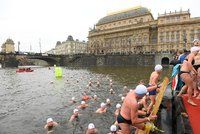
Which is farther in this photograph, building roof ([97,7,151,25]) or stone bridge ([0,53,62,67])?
building roof ([97,7,151,25])

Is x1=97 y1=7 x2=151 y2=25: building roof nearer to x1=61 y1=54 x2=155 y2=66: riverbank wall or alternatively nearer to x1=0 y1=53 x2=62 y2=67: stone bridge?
x1=61 y1=54 x2=155 y2=66: riverbank wall

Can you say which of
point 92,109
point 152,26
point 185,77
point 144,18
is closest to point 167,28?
point 152,26

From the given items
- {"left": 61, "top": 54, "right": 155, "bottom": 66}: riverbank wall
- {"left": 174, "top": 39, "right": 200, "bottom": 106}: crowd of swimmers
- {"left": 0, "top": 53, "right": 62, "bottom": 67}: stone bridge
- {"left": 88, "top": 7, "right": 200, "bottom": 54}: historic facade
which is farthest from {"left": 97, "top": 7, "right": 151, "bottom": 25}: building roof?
{"left": 174, "top": 39, "right": 200, "bottom": 106}: crowd of swimmers

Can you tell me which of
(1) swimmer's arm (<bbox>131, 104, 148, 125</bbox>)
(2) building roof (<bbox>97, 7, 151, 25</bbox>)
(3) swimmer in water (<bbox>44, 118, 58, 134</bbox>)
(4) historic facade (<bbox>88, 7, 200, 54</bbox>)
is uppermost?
(2) building roof (<bbox>97, 7, 151, 25</bbox>)

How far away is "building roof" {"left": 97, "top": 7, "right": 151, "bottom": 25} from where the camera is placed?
131 metres

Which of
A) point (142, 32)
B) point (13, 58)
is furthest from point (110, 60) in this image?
point (13, 58)

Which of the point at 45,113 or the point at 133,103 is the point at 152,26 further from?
the point at 133,103

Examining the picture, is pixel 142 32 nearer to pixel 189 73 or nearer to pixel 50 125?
pixel 50 125

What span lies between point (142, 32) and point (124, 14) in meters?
26.0

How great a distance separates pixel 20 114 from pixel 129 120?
12.6 metres

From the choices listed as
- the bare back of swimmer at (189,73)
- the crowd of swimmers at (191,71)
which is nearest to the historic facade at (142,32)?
the crowd of swimmers at (191,71)

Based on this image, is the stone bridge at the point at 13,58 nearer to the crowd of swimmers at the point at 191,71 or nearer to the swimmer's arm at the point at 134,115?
the crowd of swimmers at the point at 191,71

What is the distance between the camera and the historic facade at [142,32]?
103 m

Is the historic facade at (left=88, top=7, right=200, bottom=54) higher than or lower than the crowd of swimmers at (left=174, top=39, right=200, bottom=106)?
higher
